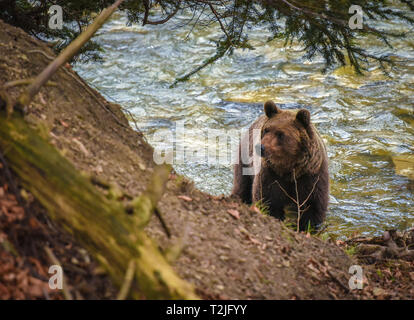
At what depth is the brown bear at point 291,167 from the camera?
5551mm

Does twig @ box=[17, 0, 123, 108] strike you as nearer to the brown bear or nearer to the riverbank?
the riverbank

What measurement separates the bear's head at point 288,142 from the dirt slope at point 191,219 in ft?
3.94

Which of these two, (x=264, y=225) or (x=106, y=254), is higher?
(x=106, y=254)

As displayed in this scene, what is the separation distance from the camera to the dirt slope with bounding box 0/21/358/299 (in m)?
3.31

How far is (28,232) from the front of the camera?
278 cm

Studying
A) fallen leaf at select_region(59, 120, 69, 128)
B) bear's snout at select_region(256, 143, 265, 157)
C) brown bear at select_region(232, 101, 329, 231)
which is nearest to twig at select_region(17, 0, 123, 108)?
fallen leaf at select_region(59, 120, 69, 128)

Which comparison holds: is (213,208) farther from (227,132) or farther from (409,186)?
(227,132)

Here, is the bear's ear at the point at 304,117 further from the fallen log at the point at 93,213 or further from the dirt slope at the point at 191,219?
the fallen log at the point at 93,213

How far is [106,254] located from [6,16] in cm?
390

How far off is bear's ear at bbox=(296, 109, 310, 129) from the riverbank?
A: 1.50 meters
